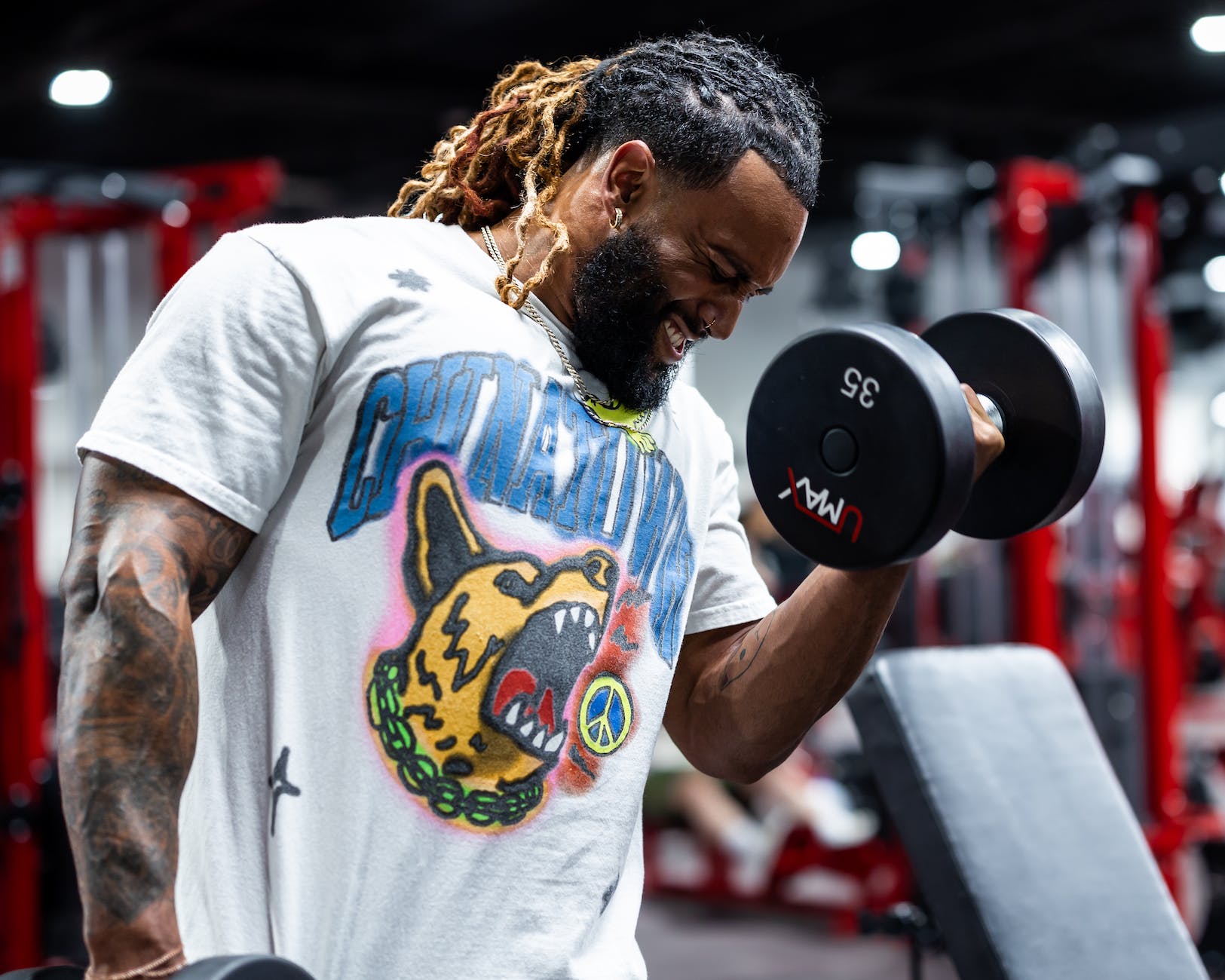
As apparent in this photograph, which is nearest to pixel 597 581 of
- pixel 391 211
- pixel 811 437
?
pixel 811 437

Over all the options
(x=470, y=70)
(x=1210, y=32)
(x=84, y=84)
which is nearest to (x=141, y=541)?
(x=84, y=84)

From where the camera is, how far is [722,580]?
135 centimetres

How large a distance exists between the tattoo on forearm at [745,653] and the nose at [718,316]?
269mm

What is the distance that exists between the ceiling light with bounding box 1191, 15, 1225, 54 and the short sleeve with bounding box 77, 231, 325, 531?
225 inches

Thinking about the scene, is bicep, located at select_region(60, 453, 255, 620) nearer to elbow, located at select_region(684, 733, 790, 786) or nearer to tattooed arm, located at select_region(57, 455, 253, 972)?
tattooed arm, located at select_region(57, 455, 253, 972)

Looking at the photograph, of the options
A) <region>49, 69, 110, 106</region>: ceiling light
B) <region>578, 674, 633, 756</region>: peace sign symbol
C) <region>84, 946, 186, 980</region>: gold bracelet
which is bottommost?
<region>84, 946, 186, 980</region>: gold bracelet

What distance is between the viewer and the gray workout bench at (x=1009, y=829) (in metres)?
1.87

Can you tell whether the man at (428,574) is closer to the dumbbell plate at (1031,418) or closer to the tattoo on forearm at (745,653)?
→ the tattoo on forearm at (745,653)

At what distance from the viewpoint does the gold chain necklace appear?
1.19 meters

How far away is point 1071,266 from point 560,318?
3.45 metres

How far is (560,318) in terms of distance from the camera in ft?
4.00

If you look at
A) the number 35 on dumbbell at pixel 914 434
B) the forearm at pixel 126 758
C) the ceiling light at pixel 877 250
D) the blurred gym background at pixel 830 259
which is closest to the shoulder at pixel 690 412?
the number 35 on dumbbell at pixel 914 434

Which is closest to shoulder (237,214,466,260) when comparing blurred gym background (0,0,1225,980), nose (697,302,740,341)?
nose (697,302,740,341)

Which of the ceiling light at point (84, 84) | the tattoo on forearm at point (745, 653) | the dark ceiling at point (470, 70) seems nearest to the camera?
the tattoo on forearm at point (745, 653)
